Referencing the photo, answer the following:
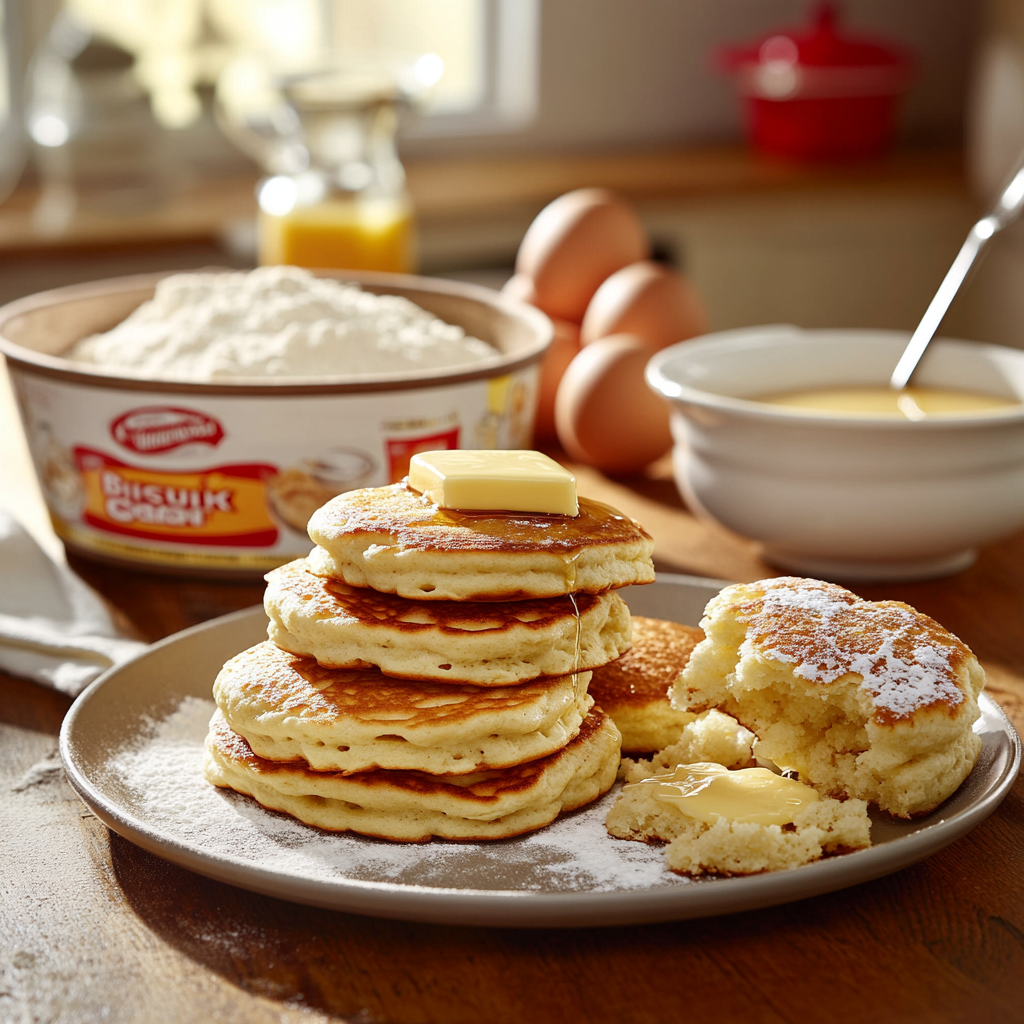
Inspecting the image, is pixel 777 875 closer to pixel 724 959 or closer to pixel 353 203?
pixel 724 959

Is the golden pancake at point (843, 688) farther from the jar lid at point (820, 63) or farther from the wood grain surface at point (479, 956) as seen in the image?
the jar lid at point (820, 63)

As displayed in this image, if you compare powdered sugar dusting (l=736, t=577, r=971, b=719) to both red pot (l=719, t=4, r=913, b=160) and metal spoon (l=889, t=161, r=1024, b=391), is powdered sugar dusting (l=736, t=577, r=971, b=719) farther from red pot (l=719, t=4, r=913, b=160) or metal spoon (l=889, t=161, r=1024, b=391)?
red pot (l=719, t=4, r=913, b=160)

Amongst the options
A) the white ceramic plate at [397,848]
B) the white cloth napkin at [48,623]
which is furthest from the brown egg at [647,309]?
the white ceramic plate at [397,848]

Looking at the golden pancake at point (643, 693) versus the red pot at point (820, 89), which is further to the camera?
the red pot at point (820, 89)

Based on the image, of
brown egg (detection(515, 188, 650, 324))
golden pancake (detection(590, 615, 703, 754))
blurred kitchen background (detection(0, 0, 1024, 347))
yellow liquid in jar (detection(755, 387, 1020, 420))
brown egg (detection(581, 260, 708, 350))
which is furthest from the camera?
blurred kitchen background (detection(0, 0, 1024, 347))

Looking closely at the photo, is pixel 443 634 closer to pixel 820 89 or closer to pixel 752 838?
pixel 752 838

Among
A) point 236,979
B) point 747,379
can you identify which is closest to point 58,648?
point 236,979

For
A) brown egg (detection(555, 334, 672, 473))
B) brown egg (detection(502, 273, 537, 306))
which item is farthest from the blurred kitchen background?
brown egg (detection(555, 334, 672, 473))
